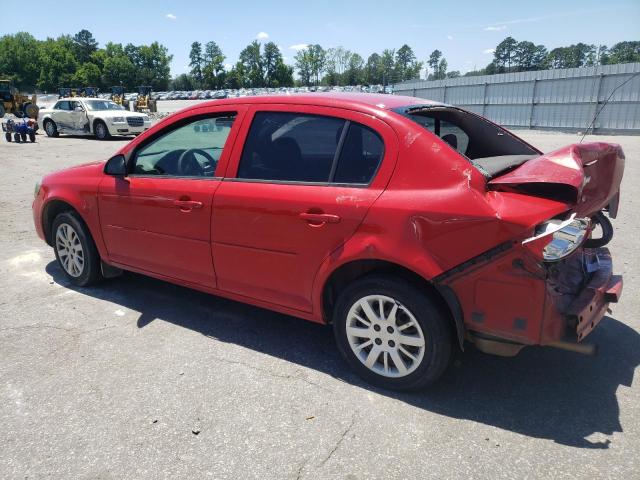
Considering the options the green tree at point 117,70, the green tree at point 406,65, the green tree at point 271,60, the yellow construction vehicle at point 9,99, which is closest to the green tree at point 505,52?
the green tree at point 406,65

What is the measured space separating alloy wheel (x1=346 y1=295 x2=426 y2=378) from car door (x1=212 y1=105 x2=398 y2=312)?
0.36 meters

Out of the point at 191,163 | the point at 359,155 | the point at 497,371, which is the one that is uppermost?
the point at 359,155

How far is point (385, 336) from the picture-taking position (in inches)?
116

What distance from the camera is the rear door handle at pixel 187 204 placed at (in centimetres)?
352

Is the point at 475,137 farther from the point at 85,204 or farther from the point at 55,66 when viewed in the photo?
the point at 55,66

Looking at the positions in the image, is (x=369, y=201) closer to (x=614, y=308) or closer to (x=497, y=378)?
(x=497, y=378)

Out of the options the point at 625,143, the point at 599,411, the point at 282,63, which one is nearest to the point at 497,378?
the point at 599,411

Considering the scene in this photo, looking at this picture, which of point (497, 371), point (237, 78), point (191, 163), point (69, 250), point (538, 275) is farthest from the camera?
point (237, 78)

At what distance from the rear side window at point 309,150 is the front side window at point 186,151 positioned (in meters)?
0.36

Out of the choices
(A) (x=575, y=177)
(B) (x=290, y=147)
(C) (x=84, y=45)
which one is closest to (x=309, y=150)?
(B) (x=290, y=147)

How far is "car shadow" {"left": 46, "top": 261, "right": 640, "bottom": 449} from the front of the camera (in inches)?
107

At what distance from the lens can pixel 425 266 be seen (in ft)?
8.79

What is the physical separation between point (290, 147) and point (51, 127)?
2283 cm

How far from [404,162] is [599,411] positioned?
1.78 m
